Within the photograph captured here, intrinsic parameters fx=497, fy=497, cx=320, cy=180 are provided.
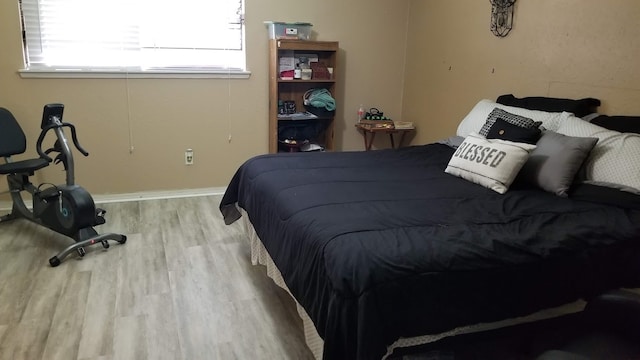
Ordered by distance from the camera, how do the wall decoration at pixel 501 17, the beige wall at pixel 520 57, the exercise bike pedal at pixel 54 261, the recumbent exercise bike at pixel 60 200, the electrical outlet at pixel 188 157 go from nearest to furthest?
the beige wall at pixel 520 57, the exercise bike pedal at pixel 54 261, the recumbent exercise bike at pixel 60 200, the wall decoration at pixel 501 17, the electrical outlet at pixel 188 157

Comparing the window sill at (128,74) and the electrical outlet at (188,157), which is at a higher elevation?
the window sill at (128,74)

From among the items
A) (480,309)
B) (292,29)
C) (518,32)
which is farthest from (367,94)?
(480,309)

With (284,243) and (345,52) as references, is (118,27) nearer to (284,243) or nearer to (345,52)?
(345,52)

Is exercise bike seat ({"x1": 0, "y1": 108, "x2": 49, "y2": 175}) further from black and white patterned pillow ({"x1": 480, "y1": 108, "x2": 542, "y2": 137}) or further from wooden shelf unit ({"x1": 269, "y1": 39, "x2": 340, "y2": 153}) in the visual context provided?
black and white patterned pillow ({"x1": 480, "y1": 108, "x2": 542, "y2": 137})

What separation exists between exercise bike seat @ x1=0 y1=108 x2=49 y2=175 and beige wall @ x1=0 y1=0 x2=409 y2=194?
303 millimetres

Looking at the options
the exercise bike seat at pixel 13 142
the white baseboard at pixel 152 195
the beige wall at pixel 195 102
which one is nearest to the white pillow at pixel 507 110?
the beige wall at pixel 195 102

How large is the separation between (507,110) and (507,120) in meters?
0.22

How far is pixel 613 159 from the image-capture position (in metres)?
2.46

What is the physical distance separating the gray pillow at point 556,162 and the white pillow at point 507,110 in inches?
8.1

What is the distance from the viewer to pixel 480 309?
1.80m

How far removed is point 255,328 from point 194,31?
2.84m

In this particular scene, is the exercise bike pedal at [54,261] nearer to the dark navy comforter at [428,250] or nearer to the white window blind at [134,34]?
the dark navy comforter at [428,250]

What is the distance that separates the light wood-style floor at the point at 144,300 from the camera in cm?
223

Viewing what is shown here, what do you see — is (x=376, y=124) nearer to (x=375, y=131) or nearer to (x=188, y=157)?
(x=375, y=131)
